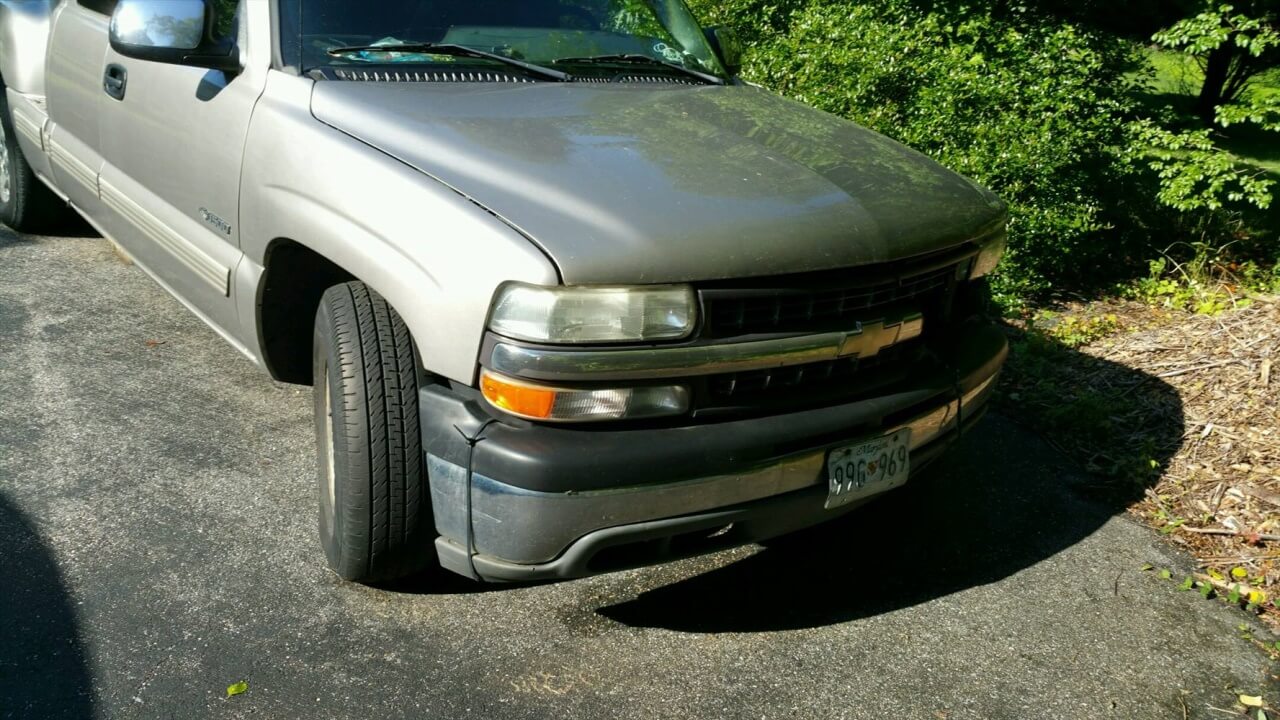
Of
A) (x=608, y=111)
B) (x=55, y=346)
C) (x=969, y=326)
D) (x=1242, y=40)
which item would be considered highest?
(x=1242, y=40)

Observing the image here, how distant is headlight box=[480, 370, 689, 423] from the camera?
2418 mm

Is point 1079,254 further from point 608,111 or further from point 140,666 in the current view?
point 140,666

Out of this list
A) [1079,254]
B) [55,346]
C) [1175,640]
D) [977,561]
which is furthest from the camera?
[1079,254]

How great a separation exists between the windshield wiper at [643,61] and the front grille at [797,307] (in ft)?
4.58

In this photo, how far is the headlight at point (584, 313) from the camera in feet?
7.78

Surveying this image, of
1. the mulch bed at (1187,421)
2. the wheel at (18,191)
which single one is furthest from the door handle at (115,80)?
the mulch bed at (1187,421)

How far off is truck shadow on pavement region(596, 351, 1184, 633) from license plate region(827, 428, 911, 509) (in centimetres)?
48

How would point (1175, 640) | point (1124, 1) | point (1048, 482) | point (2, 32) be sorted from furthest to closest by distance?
point (1124, 1)
point (2, 32)
point (1048, 482)
point (1175, 640)

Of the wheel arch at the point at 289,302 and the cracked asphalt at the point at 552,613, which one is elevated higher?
the wheel arch at the point at 289,302

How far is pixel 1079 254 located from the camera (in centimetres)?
593

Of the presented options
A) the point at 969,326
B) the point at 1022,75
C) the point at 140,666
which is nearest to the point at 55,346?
the point at 140,666

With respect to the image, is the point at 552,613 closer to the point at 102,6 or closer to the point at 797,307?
the point at 797,307

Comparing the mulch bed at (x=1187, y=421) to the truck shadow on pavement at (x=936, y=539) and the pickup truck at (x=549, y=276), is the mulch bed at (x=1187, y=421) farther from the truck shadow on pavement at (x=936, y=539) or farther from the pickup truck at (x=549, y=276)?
the pickup truck at (x=549, y=276)

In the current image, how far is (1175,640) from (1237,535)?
0.76 meters
